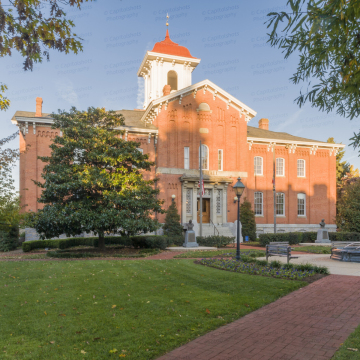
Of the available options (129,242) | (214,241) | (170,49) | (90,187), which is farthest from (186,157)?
(170,49)

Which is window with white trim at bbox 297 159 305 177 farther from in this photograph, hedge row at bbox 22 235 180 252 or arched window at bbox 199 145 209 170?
hedge row at bbox 22 235 180 252

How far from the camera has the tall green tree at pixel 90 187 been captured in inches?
677

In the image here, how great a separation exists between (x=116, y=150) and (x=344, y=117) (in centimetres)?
1446

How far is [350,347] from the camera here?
204 inches

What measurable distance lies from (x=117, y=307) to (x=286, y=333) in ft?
11.3

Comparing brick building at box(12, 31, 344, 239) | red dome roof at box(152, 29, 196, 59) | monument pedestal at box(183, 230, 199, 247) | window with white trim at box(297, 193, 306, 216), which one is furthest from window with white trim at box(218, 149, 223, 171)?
red dome roof at box(152, 29, 196, 59)

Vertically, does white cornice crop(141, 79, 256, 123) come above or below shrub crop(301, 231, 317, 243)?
above

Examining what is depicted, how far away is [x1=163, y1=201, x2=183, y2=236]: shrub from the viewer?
87.3ft

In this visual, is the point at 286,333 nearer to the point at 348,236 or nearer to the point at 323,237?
the point at 348,236

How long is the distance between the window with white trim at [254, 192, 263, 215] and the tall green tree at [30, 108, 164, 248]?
16079 mm

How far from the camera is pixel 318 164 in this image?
115 ft

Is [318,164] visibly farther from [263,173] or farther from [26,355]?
[26,355]

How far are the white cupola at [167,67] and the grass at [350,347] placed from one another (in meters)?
31.7

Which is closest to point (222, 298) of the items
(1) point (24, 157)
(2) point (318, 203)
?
(1) point (24, 157)
